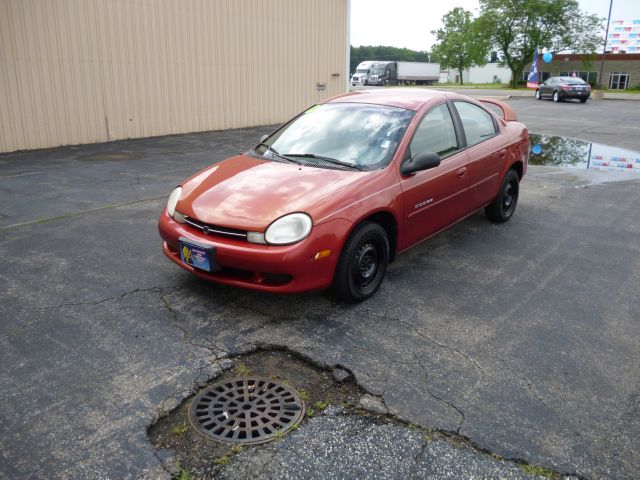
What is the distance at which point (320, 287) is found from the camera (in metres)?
3.80

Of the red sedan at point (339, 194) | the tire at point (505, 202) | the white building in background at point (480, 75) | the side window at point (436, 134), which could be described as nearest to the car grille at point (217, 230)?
the red sedan at point (339, 194)

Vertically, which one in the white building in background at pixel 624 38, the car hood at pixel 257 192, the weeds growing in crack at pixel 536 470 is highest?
the white building in background at pixel 624 38

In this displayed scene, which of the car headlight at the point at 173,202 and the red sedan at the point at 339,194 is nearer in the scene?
the red sedan at the point at 339,194

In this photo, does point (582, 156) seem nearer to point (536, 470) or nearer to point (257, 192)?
point (257, 192)

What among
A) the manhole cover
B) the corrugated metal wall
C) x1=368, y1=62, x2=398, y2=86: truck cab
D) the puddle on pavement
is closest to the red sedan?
the manhole cover

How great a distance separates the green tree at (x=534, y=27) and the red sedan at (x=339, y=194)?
170 feet

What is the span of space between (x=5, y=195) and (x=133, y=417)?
593cm

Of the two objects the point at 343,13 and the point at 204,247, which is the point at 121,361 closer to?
the point at 204,247

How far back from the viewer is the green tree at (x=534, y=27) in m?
50.0

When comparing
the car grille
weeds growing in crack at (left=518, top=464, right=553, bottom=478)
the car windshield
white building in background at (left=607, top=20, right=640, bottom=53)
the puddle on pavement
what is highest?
white building in background at (left=607, top=20, right=640, bottom=53)

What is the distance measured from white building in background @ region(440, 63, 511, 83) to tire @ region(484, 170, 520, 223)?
245 ft

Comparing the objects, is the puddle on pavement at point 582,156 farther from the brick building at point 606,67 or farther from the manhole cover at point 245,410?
the brick building at point 606,67

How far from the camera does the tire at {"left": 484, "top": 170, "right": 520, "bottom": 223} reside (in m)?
6.11

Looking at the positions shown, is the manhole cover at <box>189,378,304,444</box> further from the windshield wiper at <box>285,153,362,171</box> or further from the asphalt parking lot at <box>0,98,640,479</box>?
the windshield wiper at <box>285,153,362,171</box>
